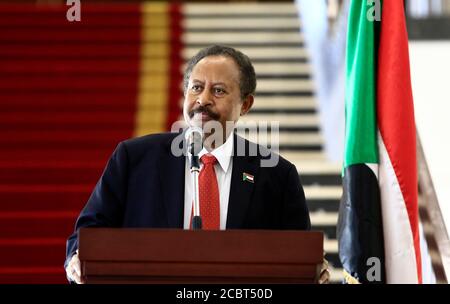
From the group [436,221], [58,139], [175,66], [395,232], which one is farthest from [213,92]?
[175,66]

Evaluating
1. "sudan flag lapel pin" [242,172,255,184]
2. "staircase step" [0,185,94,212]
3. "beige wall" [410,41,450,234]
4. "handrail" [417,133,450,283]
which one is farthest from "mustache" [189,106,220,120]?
"staircase step" [0,185,94,212]

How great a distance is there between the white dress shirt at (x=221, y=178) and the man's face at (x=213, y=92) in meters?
0.09

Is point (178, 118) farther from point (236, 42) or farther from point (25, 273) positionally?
point (25, 273)

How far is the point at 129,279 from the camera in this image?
2631mm

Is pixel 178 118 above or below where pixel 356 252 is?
above

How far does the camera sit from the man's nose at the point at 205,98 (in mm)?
3303

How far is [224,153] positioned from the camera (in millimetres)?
3436

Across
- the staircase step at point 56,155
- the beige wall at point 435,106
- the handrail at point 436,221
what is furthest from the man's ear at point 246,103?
the staircase step at point 56,155

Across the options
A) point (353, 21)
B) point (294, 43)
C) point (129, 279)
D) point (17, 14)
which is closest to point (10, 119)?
point (17, 14)

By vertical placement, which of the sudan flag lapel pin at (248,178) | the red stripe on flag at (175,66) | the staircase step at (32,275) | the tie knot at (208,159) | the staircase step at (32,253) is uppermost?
the red stripe on flag at (175,66)

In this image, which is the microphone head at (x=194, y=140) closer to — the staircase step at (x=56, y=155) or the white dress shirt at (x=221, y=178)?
the white dress shirt at (x=221, y=178)

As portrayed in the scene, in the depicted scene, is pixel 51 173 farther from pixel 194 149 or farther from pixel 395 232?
pixel 194 149

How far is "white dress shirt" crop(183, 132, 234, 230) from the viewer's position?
3.30 metres
